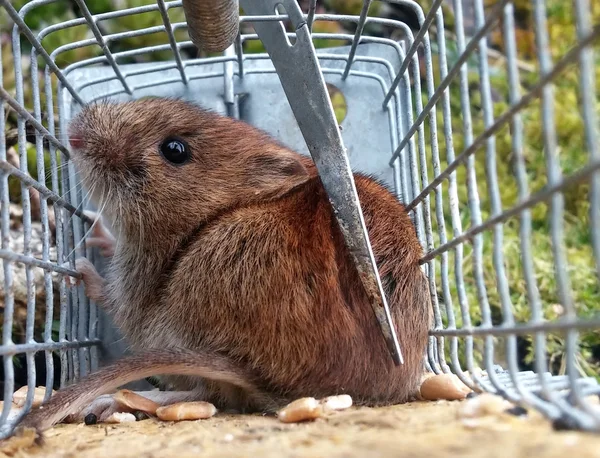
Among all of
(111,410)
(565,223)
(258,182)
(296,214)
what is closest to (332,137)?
(296,214)

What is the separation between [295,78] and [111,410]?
970 millimetres

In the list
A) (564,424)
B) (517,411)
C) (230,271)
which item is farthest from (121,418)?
(564,424)

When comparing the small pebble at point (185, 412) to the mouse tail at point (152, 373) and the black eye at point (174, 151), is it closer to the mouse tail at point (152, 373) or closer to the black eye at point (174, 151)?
the mouse tail at point (152, 373)

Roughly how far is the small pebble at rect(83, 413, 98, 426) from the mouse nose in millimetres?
846

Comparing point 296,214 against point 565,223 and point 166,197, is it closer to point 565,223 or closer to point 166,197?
point 166,197

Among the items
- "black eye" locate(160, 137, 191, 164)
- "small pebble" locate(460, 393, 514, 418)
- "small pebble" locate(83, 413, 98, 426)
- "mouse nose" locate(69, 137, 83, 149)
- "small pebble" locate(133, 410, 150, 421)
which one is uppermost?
"mouse nose" locate(69, 137, 83, 149)

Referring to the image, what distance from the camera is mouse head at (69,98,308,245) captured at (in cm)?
207

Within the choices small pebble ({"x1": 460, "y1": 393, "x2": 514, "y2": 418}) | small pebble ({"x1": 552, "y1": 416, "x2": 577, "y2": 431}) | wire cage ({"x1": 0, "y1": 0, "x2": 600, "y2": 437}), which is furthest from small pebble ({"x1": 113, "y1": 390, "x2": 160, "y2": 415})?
small pebble ({"x1": 552, "y1": 416, "x2": 577, "y2": 431})

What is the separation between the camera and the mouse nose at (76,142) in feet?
6.94

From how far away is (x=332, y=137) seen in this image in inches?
65.7

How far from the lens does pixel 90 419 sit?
1689 millimetres

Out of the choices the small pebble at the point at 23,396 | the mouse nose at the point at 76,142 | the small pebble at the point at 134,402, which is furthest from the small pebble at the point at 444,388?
the mouse nose at the point at 76,142

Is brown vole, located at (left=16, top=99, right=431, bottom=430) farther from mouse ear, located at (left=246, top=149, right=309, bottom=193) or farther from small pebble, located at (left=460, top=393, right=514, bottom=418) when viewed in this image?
small pebble, located at (left=460, top=393, right=514, bottom=418)

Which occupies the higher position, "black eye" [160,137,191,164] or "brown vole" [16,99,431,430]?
"black eye" [160,137,191,164]
